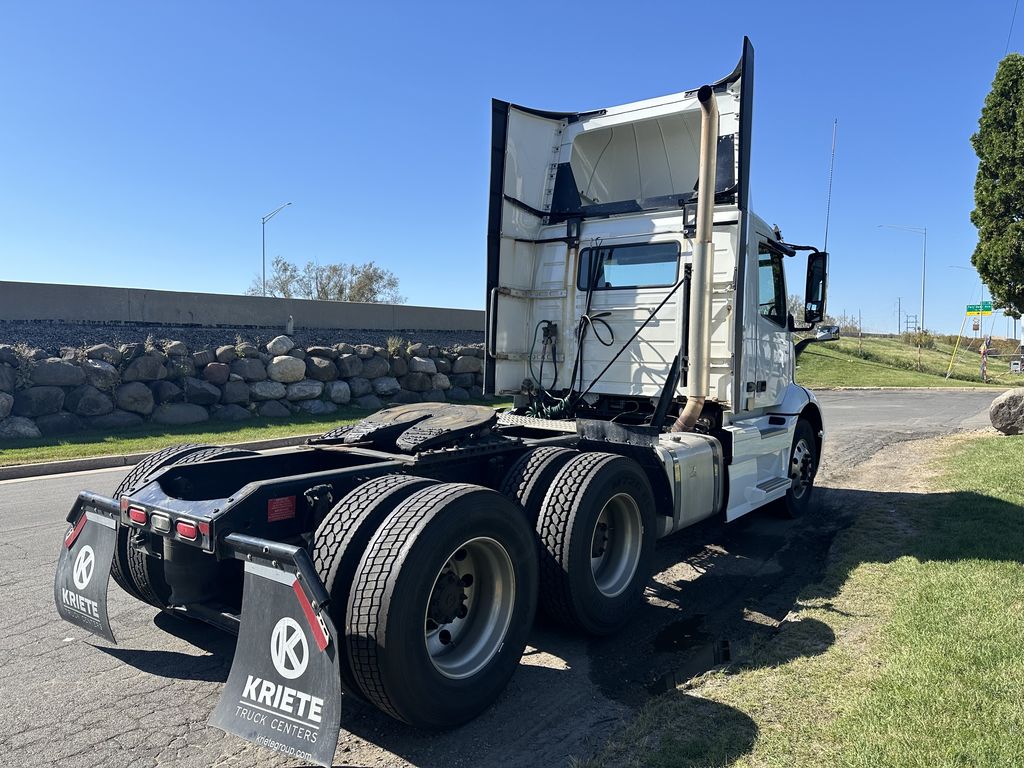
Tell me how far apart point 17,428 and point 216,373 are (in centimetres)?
352

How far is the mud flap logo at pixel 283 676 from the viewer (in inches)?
108

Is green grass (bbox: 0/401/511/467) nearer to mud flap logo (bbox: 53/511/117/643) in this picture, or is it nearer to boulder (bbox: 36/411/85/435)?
boulder (bbox: 36/411/85/435)

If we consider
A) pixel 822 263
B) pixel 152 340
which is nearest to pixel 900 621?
pixel 822 263

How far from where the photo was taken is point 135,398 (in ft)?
43.3

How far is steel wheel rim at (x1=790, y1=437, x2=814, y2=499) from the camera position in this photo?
7.60 m

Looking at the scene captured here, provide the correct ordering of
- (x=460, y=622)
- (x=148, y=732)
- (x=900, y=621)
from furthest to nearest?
1. (x=900, y=621)
2. (x=460, y=622)
3. (x=148, y=732)

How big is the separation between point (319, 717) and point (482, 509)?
113 centimetres

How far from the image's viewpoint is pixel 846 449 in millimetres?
12586

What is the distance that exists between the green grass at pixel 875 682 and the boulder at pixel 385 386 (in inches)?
485

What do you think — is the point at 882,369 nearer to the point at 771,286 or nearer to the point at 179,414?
the point at 771,286

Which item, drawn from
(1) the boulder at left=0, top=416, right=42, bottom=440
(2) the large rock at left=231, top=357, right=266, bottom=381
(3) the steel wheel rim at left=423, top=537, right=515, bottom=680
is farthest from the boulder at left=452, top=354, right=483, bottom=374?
(3) the steel wheel rim at left=423, top=537, right=515, bottom=680

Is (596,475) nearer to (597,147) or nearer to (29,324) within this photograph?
(597,147)

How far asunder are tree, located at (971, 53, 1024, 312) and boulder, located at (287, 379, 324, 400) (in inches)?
585

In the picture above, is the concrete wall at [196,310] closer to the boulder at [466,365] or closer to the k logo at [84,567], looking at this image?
the boulder at [466,365]
